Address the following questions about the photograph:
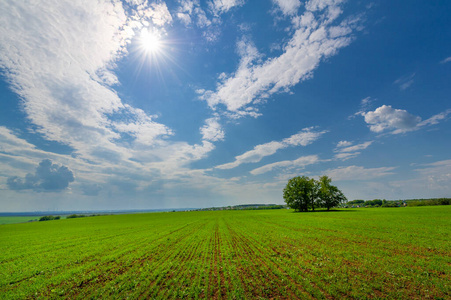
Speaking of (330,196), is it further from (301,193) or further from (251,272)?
(251,272)

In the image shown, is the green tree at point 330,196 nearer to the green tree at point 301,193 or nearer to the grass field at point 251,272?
the green tree at point 301,193

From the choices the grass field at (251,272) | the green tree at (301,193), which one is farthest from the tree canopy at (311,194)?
the grass field at (251,272)

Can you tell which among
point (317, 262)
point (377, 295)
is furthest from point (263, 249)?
point (377, 295)

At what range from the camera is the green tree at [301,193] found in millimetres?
89750

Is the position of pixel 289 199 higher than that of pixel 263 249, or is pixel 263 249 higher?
pixel 289 199

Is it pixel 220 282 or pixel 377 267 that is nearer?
pixel 220 282

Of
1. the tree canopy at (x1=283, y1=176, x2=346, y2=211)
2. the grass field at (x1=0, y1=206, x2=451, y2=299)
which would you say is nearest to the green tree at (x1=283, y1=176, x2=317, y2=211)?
the tree canopy at (x1=283, y1=176, x2=346, y2=211)

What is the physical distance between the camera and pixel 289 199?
9338 centimetres

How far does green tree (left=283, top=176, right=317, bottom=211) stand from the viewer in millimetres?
89750

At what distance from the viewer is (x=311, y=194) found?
295 ft

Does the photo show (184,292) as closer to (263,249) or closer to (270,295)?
(270,295)

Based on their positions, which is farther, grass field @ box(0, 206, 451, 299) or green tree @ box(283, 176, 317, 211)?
green tree @ box(283, 176, 317, 211)

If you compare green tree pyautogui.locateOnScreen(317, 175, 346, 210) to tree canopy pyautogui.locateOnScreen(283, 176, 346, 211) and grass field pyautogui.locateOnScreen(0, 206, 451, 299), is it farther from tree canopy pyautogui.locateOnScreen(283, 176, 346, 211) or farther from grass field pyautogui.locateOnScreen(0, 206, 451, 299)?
grass field pyautogui.locateOnScreen(0, 206, 451, 299)

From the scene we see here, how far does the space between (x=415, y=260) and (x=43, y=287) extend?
95.3ft
